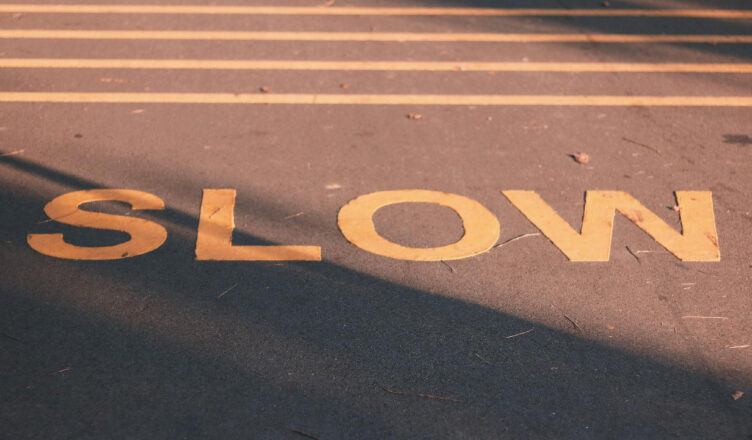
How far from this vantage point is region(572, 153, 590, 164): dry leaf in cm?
563

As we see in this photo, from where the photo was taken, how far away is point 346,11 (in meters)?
8.44

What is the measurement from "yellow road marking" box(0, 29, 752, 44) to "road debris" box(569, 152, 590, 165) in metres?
2.43

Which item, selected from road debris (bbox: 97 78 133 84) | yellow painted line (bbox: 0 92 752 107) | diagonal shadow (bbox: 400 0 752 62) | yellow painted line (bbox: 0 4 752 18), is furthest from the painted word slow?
yellow painted line (bbox: 0 4 752 18)

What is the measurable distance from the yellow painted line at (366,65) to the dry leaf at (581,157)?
1.70m

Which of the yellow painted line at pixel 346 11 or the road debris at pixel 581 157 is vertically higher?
the yellow painted line at pixel 346 11

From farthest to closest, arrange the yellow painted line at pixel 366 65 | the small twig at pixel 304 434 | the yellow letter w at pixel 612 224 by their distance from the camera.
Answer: the yellow painted line at pixel 366 65 < the yellow letter w at pixel 612 224 < the small twig at pixel 304 434

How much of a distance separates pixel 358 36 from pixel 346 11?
0.79 m

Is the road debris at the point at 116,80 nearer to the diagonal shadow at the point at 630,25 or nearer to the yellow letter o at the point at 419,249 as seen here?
the yellow letter o at the point at 419,249

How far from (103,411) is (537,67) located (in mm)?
5164

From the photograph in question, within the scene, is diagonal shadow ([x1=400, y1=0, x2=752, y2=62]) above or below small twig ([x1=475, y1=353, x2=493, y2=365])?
above

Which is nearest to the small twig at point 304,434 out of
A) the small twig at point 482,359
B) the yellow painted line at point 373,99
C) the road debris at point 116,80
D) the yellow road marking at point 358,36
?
the small twig at point 482,359

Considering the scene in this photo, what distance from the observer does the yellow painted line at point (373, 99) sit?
6.42 metres

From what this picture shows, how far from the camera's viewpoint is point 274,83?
22.2ft

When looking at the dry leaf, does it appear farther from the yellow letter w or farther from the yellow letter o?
the yellow letter o
